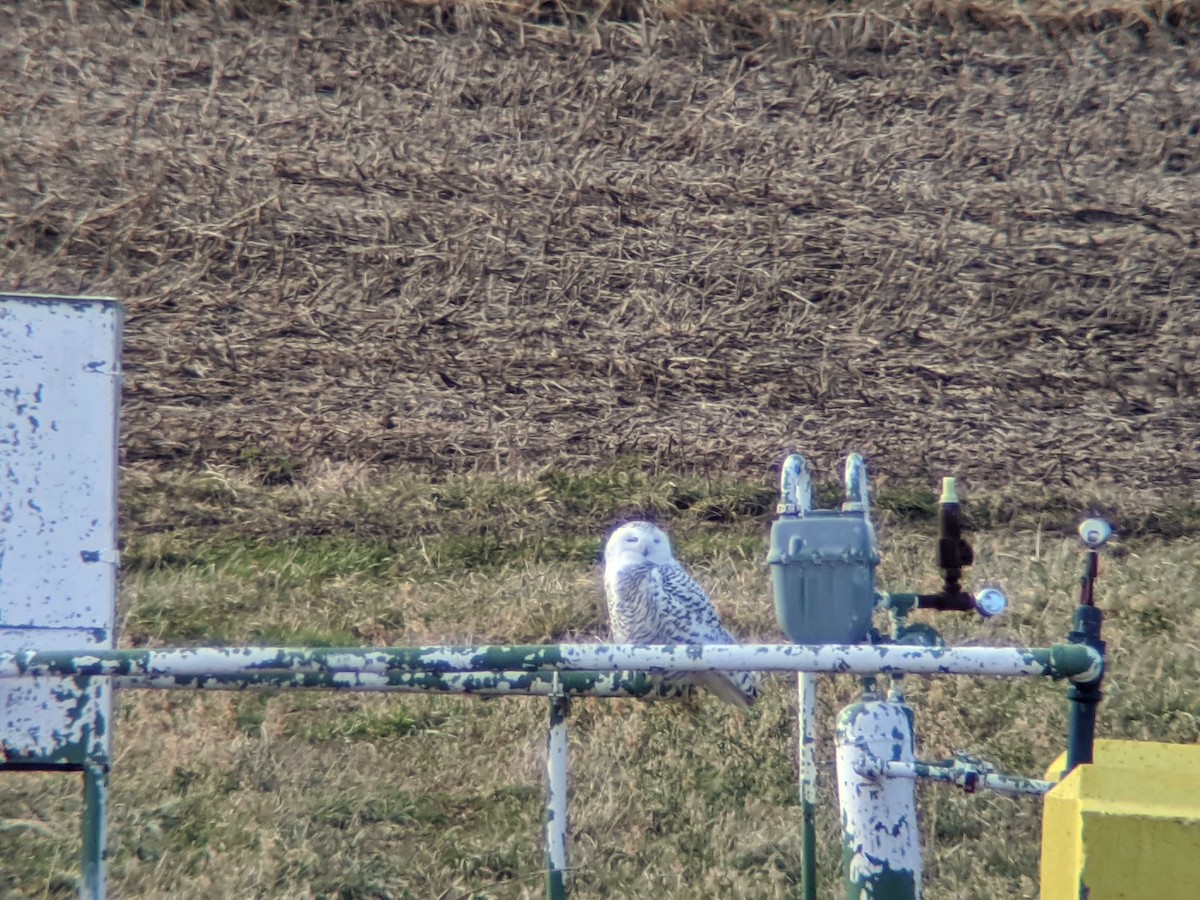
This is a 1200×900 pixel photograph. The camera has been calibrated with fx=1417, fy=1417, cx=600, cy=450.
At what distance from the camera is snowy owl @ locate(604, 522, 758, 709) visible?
385cm

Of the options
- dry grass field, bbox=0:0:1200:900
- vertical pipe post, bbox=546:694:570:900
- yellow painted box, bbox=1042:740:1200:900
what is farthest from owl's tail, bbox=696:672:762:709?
yellow painted box, bbox=1042:740:1200:900

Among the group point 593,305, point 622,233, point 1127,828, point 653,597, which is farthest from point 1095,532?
point 622,233

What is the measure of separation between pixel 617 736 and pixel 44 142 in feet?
17.6

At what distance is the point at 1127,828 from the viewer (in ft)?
5.27

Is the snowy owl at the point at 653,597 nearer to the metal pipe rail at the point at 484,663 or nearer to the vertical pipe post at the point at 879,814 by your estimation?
the vertical pipe post at the point at 879,814

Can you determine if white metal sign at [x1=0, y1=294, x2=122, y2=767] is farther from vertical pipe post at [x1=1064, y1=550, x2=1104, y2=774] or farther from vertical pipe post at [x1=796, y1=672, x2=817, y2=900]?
vertical pipe post at [x1=1064, y1=550, x2=1104, y2=774]

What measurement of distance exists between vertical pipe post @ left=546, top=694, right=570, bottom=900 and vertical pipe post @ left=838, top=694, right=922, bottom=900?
0.45m

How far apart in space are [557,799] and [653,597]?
2.01 metres

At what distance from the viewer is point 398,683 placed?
1745 millimetres

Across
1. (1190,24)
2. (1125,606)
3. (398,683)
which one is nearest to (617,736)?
(1125,606)

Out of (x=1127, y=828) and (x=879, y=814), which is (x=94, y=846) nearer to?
(x=879, y=814)

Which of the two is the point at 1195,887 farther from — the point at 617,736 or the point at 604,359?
the point at 604,359

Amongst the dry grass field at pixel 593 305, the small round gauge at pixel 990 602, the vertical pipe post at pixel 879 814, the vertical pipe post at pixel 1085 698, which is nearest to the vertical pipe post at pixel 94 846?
the vertical pipe post at pixel 879 814

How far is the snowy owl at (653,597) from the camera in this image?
12.6 feet
